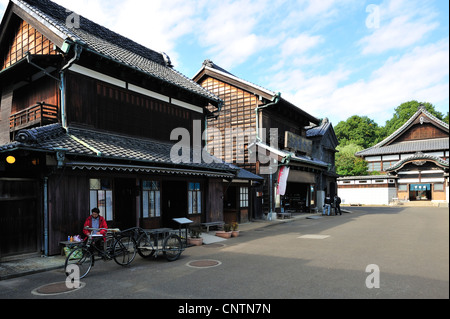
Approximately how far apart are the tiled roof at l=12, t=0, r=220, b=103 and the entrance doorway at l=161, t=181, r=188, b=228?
5.05 meters

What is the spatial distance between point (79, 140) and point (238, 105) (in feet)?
51.6

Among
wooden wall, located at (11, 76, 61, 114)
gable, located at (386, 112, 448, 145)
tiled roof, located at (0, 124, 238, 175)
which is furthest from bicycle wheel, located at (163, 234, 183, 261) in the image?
gable, located at (386, 112, 448, 145)

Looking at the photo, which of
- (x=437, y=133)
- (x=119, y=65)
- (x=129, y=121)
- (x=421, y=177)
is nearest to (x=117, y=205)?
(x=129, y=121)

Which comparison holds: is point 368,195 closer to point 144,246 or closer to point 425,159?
point 425,159

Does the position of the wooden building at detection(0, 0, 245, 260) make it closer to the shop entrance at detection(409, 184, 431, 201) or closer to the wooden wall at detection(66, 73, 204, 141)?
the wooden wall at detection(66, 73, 204, 141)

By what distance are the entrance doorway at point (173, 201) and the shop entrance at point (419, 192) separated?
36782mm

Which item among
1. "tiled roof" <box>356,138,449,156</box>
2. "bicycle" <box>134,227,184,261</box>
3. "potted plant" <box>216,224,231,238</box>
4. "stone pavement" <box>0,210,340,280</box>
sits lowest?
"potted plant" <box>216,224,231,238</box>

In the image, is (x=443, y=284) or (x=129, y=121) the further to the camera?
(x=129, y=121)

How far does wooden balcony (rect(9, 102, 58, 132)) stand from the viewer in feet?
38.1

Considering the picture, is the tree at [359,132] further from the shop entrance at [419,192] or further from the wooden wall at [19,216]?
the wooden wall at [19,216]

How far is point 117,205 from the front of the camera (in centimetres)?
1431

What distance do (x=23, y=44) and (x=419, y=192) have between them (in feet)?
159

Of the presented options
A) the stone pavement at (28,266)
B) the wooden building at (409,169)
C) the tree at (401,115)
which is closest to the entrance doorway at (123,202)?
the stone pavement at (28,266)
